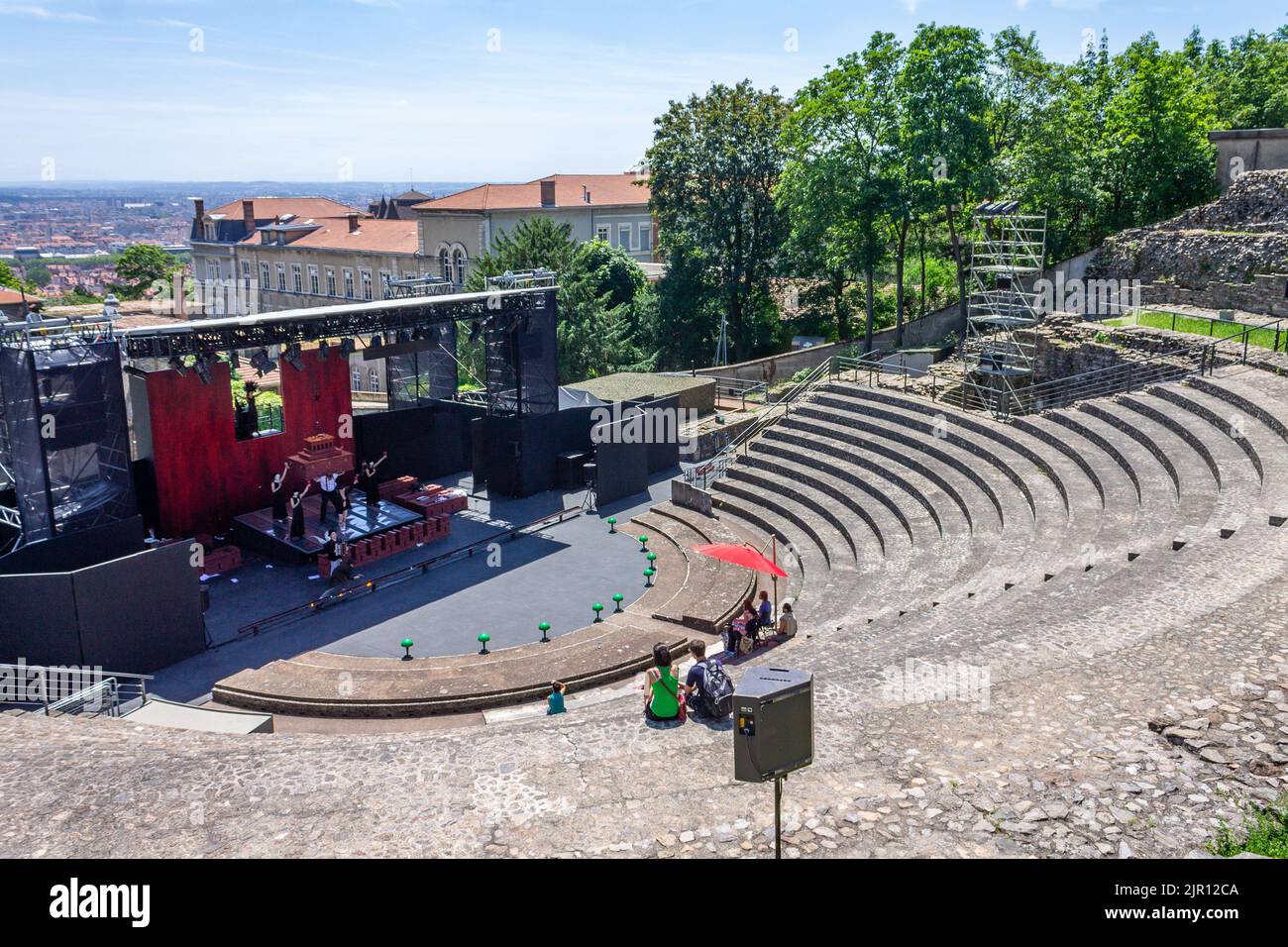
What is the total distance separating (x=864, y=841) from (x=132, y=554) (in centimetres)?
1267

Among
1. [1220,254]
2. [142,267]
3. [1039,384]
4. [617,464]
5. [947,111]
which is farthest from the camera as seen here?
[142,267]

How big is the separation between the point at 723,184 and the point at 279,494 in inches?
950

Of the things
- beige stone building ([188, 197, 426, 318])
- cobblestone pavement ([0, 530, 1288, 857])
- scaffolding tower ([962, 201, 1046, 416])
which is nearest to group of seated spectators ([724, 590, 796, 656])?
cobblestone pavement ([0, 530, 1288, 857])

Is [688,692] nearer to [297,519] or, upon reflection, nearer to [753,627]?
[753,627]

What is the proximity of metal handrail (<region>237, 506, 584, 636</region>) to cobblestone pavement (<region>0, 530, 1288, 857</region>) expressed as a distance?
6.30 m

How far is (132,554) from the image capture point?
15.2m

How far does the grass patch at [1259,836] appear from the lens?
21.6 feet

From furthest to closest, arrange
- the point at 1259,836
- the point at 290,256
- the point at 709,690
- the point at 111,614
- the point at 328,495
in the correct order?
the point at 290,256
the point at 328,495
the point at 111,614
the point at 709,690
the point at 1259,836

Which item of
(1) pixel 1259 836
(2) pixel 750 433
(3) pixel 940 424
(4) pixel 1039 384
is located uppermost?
(4) pixel 1039 384

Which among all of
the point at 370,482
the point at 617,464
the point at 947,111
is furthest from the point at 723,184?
the point at 370,482

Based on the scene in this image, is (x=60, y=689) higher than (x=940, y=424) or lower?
lower

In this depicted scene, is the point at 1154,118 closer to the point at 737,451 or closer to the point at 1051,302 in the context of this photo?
the point at 1051,302

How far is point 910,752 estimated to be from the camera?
27.6ft
